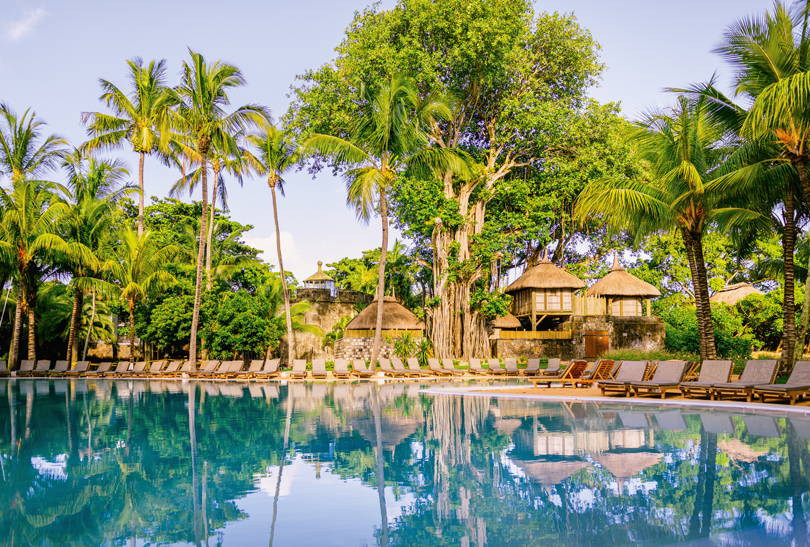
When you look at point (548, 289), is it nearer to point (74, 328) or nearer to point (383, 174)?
point (383, 174)

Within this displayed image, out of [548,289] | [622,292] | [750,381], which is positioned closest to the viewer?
[750,381]

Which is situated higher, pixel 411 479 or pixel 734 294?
pixel 734 294

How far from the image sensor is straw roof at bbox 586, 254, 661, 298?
1174 inches

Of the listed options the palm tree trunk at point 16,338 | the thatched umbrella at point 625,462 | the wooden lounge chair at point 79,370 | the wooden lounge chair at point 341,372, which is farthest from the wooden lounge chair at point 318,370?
the thatched umbrella at point 625,462

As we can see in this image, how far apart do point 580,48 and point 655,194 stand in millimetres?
14555

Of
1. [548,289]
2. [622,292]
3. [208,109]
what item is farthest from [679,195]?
[208,109]

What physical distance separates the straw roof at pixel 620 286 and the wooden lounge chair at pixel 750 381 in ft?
56.7

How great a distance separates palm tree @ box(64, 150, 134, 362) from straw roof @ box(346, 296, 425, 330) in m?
11.7

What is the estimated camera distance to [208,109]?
909 inches

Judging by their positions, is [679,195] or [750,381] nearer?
[750,381]

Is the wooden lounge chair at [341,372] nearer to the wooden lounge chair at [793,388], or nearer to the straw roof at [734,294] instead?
the wooden lounge chair at [793,388]

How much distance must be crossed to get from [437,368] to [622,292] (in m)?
11.3

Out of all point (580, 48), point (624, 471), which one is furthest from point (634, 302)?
point (624, 471)

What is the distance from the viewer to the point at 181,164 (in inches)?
1228
